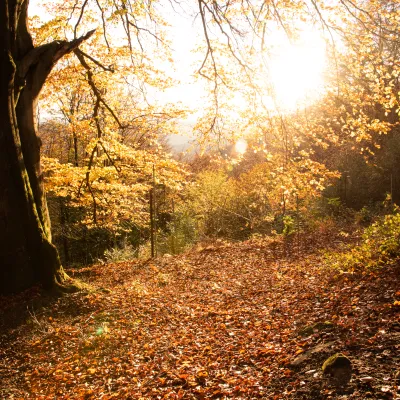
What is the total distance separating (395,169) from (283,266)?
9.61m

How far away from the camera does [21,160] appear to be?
6129 millimetres

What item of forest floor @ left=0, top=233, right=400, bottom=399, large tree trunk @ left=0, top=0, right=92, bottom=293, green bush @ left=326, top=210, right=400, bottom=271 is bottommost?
forest floor @ left=0, top=233, right=400, bottom=399

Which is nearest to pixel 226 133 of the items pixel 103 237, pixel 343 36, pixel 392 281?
pixel 343 36

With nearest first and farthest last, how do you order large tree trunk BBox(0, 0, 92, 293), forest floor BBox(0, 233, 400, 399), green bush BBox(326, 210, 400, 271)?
forest floor BBox(0, 233, 400, 399), green bush BBox(326, 210, 400, 271), large tree trunk BBox(0, 0, 92, 293)

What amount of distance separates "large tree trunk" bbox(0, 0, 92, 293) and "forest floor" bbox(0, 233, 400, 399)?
48cm

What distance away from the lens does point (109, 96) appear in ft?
37.6

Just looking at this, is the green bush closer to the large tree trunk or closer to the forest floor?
the forest floor

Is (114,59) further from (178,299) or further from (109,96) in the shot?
(178,299)

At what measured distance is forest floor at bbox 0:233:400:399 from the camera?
331 cm

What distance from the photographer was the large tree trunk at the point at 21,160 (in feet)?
19.2

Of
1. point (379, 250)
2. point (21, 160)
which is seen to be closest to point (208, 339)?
point (379, 250)

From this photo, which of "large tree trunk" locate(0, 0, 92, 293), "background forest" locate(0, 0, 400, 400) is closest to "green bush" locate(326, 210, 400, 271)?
"background forest" locate(0, 0, 400, 400)

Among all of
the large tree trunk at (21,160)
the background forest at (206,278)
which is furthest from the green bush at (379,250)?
the large tree trunk at (21,160)

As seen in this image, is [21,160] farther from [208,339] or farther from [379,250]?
[379,250]
